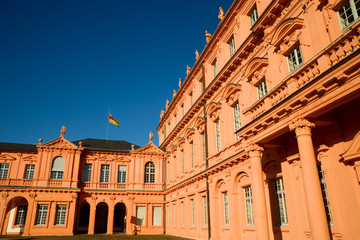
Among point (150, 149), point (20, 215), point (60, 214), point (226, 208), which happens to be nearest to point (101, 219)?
point (60, 214)

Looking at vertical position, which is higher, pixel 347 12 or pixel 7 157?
pixel 7 157

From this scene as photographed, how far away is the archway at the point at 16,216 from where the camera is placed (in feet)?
106

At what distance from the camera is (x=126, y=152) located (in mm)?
36500

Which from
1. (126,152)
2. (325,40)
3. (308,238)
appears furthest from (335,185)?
(126,152)

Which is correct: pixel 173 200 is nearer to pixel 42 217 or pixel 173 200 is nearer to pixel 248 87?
pixel 42 217

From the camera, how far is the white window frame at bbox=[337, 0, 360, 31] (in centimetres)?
966

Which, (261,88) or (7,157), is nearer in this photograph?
(261,88)

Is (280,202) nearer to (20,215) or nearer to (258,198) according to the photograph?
(258,198)

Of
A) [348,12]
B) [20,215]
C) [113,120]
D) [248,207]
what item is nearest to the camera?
[348,12]

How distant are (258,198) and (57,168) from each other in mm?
28831

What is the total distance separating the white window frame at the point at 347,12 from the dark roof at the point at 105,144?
31.0 meters

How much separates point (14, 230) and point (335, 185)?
117ft

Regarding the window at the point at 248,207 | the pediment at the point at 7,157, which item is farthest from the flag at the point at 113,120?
the window at the point at 248,207

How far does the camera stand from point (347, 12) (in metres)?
10.1
